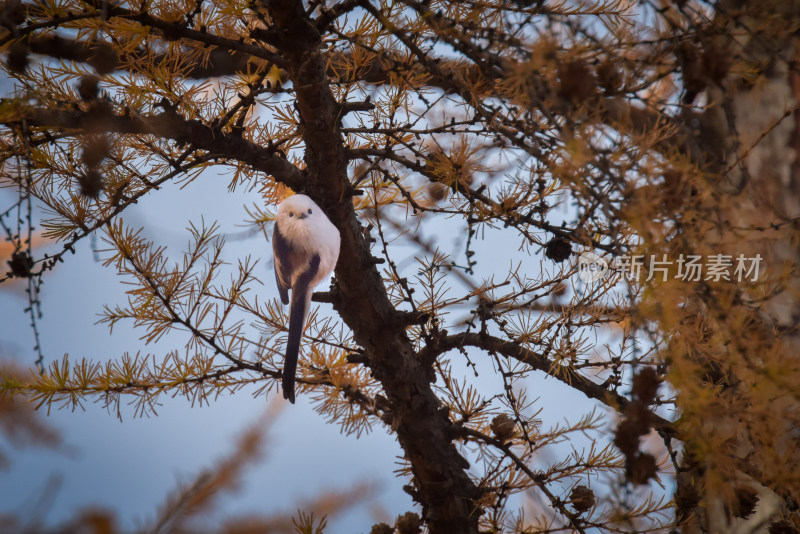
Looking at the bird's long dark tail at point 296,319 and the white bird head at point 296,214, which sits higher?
the white bird head at point 296,214

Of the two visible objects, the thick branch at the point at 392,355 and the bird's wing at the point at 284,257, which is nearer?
the bird's wing at the point at 284,257

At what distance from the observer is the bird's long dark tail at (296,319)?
483mm

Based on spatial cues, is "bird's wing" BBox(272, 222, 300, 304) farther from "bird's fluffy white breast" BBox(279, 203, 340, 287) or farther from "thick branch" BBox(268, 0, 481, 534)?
"thick branch" BBox(268, 0, 481, 534)

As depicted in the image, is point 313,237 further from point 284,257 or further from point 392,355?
point 392,355

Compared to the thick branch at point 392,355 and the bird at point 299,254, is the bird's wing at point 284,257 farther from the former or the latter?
the thick branch at point 392,355

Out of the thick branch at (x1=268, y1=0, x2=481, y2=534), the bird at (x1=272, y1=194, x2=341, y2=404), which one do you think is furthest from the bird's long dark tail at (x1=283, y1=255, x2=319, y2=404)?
the thick branch at (x1=268, y1=0, x2=481, y2=534)

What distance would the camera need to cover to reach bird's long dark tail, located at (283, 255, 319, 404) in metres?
0.48

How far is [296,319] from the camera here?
1.65 feet

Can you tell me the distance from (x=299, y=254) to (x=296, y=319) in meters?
0.06

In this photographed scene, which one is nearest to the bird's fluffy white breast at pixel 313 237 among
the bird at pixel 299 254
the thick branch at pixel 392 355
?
the bird at pixel 299 254

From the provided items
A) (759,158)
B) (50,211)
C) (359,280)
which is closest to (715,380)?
(359,280)

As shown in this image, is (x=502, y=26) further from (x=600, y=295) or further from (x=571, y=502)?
(x=571, y=502)

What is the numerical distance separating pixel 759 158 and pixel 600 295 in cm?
77

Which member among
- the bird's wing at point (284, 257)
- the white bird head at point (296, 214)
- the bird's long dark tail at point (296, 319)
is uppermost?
the white bird head at point (296, 214)
